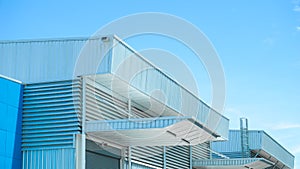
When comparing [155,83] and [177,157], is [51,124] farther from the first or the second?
[177,157]

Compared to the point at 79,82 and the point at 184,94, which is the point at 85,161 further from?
the point at 184,94

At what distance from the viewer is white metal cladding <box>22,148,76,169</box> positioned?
18.7 m

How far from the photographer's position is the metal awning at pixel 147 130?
61.8 feet

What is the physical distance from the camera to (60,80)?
1922 centimetres

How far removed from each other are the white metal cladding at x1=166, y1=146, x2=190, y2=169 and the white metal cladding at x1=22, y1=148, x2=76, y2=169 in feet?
27.4

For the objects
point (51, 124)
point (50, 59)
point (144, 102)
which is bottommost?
point (51, 124)

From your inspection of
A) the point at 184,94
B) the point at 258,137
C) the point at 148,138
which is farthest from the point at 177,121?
the point at 258,137

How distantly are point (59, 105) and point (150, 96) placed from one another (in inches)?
189

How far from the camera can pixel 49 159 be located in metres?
18.8

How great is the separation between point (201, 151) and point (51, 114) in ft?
49.6

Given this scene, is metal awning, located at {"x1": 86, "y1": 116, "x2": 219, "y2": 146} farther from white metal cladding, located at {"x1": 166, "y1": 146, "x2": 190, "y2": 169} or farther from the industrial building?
white metal cladding, located at {"x1": 166, "y1": 146, "x2": 190, "y2": 169}

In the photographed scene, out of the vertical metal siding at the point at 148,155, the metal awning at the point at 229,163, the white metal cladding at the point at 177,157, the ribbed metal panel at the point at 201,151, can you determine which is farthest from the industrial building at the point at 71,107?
the ribbed metal panel at the point at 201,151

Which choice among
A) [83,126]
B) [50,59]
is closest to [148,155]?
[83,126]

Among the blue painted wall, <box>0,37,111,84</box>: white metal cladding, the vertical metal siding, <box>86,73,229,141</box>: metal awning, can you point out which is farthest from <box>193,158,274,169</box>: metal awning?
the blue painted wall
